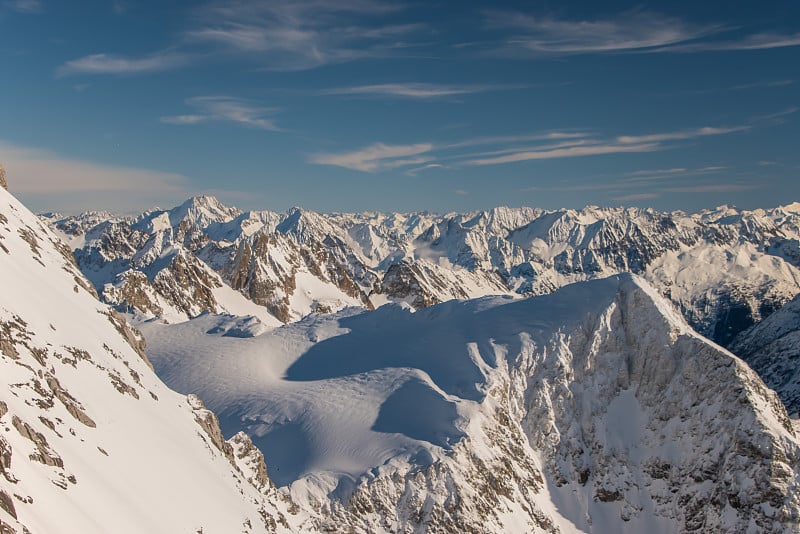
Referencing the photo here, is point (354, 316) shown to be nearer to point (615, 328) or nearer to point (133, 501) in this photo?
point (615, 328)

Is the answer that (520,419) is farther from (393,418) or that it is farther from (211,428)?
(211,428)

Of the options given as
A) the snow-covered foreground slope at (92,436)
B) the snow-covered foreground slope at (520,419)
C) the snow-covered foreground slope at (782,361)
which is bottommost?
the snow-covered foreground slope at (782,361)

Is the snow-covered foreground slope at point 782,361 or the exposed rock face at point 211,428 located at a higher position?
the exposed rock face at point 211,428

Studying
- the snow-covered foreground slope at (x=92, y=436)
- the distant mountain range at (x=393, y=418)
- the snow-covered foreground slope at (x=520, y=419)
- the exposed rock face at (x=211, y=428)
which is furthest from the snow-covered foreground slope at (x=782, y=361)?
the snow-covered foreground slope at (x=92, y=436)

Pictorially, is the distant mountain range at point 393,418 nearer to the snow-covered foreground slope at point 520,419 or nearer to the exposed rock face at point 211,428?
the snow-covered foreground slope at point 520,419

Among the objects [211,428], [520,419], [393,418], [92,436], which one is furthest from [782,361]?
[92,436]

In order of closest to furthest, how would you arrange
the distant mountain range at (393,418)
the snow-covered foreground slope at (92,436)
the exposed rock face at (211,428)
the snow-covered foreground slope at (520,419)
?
the snow-covered foreground slope at (92,436) < the distant mountain range at (393,418) < the exposed rock face at (211,428) < the snow-covered foreground slope at (520,419)

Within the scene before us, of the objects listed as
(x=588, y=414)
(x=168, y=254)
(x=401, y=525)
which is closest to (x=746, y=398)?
(x=588, y=414)
